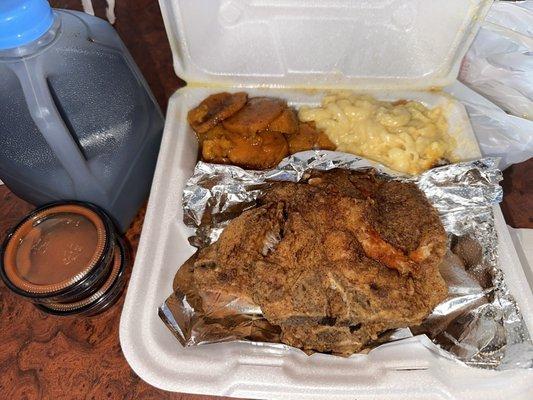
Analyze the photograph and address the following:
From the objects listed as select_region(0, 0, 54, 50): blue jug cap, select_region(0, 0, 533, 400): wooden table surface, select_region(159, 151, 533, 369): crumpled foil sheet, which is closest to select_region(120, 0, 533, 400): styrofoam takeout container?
select_region(159, 151, 533, 369): crumpled foil sheet

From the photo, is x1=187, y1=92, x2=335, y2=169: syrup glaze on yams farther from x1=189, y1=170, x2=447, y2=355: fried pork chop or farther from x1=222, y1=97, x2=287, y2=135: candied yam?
x1=189, y1=170, x2=447, y2=355: fried pork chop

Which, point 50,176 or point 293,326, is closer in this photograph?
point 293,326

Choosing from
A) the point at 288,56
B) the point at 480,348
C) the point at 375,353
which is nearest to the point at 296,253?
the point at 375,353

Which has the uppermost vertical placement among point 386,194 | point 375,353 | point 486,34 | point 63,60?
point 63,60

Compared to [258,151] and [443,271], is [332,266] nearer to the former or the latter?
[443,271]

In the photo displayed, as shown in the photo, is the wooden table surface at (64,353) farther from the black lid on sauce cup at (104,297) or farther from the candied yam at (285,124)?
the candied yam at (285,124)

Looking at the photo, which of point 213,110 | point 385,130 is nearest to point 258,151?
point 213,110

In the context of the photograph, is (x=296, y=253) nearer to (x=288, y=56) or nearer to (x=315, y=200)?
(x=315, y=200)
